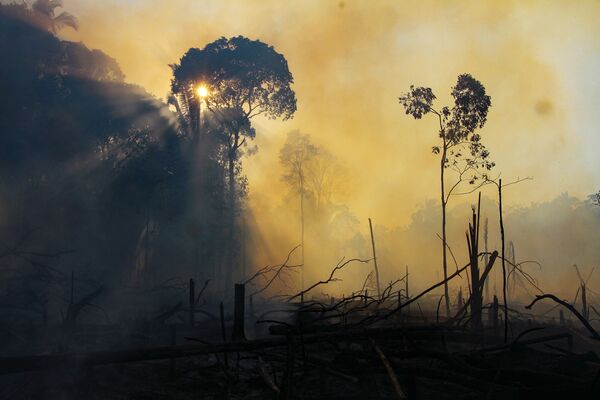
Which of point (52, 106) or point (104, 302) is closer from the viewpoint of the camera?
point (104, 302)

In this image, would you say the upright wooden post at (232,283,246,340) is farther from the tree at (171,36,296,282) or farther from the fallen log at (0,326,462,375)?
the tree at (171,36,296,282)

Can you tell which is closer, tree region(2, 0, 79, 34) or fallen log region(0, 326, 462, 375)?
fallen log region(0, 326, 462, 375)

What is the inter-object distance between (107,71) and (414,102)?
23.2m

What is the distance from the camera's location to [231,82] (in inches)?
1550

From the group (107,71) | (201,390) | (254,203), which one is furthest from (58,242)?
(254,203)

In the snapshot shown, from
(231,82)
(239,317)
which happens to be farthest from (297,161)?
(239,317)

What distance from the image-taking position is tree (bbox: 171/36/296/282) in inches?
1548

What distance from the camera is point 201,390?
30.2 ft

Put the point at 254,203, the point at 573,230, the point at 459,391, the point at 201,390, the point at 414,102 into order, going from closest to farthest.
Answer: the point at 459,391, the point at 201,390, the point at 414,102, the point at 254,203, the point at 573,230

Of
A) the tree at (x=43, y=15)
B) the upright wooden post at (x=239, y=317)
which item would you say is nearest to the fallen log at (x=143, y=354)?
the upright wooden post at (x=239, y=317)

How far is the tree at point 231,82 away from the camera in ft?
129

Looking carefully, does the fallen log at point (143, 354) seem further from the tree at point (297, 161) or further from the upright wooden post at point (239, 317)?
the tree at point (297, 161)

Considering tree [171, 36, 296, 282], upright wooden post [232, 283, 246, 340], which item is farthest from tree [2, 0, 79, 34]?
upright wooden post [232, 283, 246, 340]

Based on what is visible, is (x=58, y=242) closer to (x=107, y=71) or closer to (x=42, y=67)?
(x=42, y=67)
